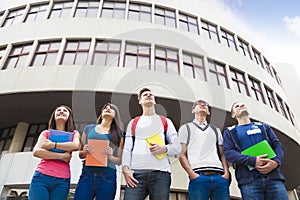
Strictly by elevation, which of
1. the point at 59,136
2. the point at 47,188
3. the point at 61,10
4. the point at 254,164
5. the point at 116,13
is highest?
the point at 61,10

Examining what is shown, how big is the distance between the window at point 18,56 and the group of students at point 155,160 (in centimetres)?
791

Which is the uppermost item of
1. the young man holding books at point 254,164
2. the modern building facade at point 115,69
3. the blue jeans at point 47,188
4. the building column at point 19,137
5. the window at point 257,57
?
the window at point 257,57

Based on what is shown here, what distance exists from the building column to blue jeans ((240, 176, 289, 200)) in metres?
9.91

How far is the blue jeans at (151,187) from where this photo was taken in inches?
101

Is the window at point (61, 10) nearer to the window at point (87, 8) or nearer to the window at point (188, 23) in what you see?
the window at point (87, 8)

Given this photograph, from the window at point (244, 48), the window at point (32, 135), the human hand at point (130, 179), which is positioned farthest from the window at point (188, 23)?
the human hand at point (130, 179)

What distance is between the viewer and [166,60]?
33.5 ft

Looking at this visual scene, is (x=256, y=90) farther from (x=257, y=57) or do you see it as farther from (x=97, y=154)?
(x=97, y=154)

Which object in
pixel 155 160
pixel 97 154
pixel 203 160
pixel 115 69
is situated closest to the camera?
pixel 155 160

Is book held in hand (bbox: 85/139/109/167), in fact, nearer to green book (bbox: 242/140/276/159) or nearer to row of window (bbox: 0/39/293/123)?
green book (bbox: 242/140/276/159)

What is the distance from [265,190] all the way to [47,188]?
88.9 inches

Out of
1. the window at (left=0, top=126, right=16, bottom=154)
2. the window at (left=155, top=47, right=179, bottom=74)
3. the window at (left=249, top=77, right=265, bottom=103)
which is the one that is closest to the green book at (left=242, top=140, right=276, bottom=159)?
the window at (left=155, top=47, right=179, bottom=74)

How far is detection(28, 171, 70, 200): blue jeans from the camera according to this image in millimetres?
2541

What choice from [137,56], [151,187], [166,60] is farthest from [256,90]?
[151,187]
